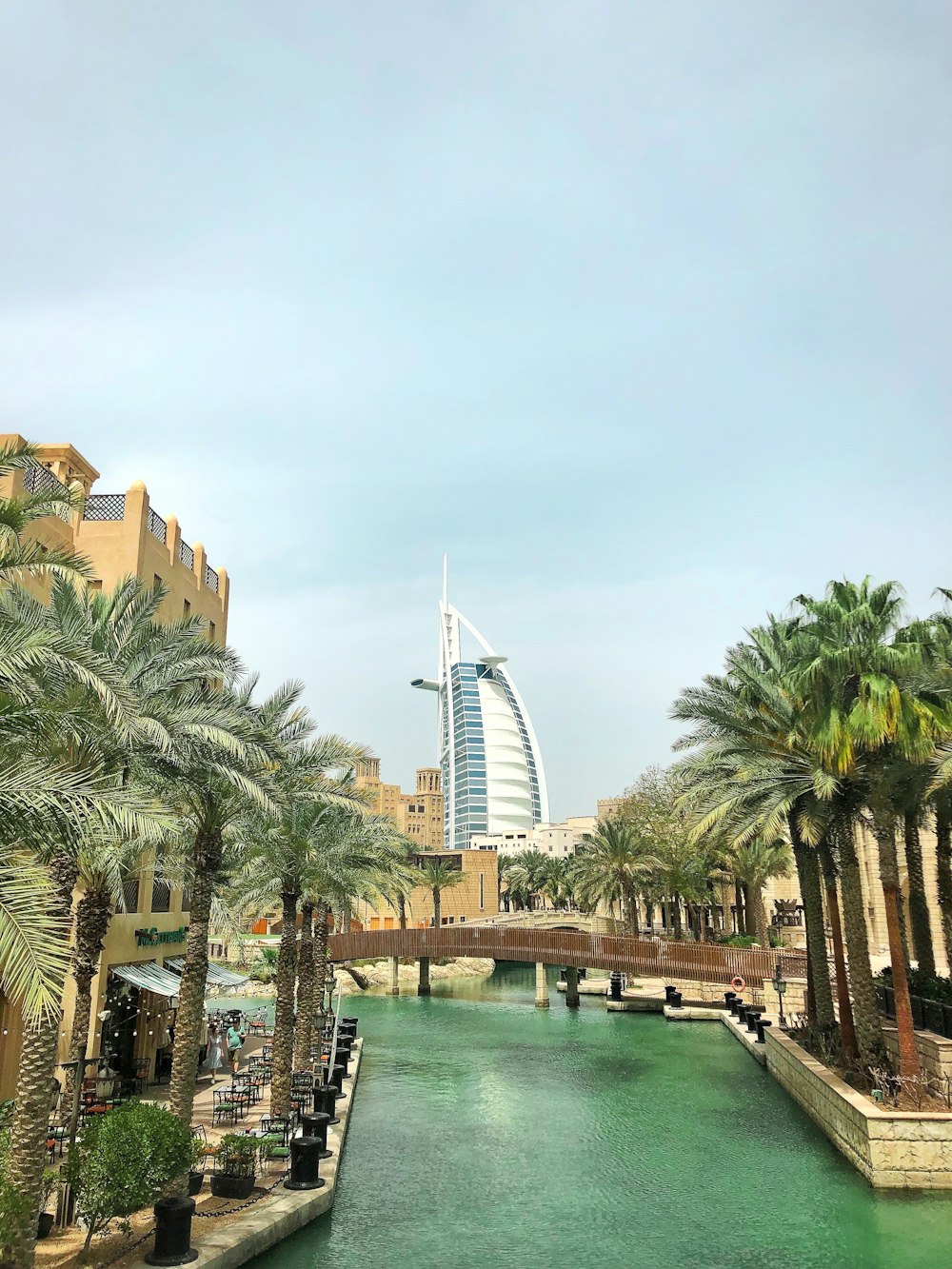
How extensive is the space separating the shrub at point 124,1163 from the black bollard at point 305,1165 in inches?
134

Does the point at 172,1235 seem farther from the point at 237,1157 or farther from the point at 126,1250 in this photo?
the point at 237,1157

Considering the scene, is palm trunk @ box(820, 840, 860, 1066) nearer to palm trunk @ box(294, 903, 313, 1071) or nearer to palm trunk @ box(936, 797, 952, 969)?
palm trunk @ box(936, 797, 952, 969)

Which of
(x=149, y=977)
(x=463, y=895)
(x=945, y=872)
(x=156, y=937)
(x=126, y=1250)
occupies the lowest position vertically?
(x=126, y=1250)

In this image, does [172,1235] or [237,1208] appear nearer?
[172,1235]

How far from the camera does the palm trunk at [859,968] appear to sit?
19650mm

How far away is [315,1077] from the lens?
78.8ft

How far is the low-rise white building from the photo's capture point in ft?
592

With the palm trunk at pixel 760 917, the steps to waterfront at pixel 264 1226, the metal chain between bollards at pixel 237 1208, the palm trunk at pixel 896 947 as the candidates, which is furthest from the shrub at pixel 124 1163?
the palm trunk at pixel 760 917

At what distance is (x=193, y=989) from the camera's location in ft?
50.9

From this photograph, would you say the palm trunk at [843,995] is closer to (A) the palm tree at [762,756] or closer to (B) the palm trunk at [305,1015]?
(A) the palm tree at [762,756]

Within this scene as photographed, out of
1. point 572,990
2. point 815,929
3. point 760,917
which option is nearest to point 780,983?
point 815,929

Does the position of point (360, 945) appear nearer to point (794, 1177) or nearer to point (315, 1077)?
point (315, 1077)

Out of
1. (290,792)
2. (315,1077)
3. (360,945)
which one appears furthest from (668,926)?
(290,792)

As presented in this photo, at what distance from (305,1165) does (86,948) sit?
5.85 m
